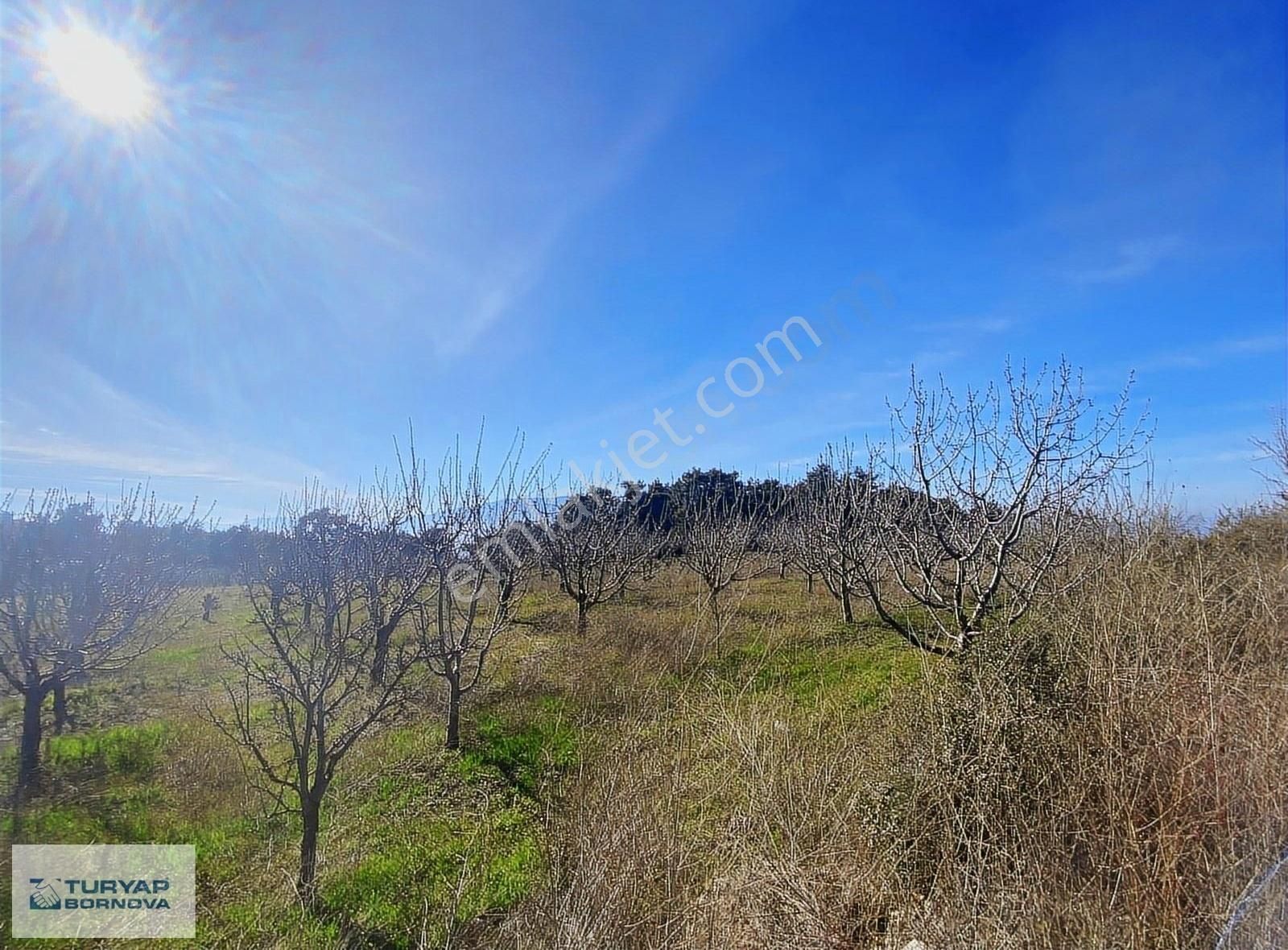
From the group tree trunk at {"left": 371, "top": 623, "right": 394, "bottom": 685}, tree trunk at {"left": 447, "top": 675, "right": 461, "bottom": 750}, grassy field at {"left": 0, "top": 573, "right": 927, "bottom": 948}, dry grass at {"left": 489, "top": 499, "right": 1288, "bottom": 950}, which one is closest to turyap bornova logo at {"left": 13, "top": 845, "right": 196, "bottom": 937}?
grassy field at {"left": 0, "top": 573, "right": 927, "bottom": 948}

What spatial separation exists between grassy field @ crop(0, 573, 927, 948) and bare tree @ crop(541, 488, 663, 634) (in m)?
2.93

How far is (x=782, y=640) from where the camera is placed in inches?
334

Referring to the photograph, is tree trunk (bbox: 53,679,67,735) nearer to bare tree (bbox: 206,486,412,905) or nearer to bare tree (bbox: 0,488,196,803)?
bare tree (bbox: 0,488,196,803)

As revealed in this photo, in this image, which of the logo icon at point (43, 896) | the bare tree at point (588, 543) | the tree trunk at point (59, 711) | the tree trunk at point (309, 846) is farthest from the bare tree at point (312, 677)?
the bare tree at point (588, 543)

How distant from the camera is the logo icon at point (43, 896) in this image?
327cm

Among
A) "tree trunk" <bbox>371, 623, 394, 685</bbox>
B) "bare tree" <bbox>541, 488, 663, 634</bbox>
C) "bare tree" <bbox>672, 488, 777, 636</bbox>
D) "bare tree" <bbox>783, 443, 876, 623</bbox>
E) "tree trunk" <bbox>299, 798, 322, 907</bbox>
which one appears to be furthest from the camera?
"bare tree" <bbox>672, 488, 777, 636</bbox>

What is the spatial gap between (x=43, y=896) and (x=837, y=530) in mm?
9850

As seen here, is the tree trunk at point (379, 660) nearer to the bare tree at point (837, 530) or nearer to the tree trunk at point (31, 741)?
the tree trunk at point (31, 741)

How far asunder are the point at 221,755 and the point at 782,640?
7.04 meters

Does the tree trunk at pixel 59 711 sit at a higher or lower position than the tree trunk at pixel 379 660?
lower

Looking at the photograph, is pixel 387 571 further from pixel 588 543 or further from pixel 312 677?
pixel 588 543

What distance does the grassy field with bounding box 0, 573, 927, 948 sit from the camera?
11.1 feet

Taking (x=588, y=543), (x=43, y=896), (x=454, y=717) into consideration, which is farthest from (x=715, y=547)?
(x=43, y=896)

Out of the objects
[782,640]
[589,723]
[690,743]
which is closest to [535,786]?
[589,723]
